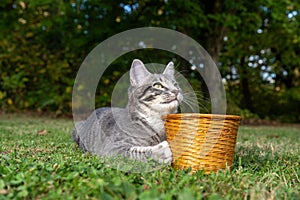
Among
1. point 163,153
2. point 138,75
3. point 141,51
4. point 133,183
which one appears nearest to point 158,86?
point 138,75

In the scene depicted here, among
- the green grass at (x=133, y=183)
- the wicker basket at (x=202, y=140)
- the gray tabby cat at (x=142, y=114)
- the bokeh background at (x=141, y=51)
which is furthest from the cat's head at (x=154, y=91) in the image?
the bokeh background at (x=141, y=51)

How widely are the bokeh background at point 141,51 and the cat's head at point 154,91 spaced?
262 centimetres

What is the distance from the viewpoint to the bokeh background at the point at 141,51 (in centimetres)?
755

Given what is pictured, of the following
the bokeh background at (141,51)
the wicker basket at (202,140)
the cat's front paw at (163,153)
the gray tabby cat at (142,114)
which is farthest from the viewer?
the bokeh background at (141,51)

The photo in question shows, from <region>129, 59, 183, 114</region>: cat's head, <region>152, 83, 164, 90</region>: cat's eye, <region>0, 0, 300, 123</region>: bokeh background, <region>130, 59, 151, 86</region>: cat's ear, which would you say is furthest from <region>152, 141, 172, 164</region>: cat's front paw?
<region>0, 0, 300, 123</region>: bokeh background

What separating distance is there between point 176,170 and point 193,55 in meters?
5.30

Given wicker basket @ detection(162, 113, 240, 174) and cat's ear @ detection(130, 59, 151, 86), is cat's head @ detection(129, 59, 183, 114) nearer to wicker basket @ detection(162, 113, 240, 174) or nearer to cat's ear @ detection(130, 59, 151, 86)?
cat's ear @ detection(130, 59, 151, 86)

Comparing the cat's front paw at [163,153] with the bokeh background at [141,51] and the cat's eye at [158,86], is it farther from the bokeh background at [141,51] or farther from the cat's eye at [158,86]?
the bokeh background at [141,51]

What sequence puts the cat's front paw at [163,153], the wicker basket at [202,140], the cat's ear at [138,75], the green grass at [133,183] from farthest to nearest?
the cat's ear at [138,75], the cat's front paw at [163,153], the wicker basket at [202,140], the green grass at [133,183]

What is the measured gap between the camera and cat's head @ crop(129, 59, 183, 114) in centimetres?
260

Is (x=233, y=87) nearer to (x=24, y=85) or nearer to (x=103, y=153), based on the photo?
(x=24, y=85)

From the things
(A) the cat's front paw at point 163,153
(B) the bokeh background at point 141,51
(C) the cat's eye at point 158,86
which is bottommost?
(A) the cat's front paw at point 163,153

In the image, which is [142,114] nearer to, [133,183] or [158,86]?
[158,86]

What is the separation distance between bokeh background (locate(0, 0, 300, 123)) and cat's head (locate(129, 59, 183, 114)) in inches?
103
